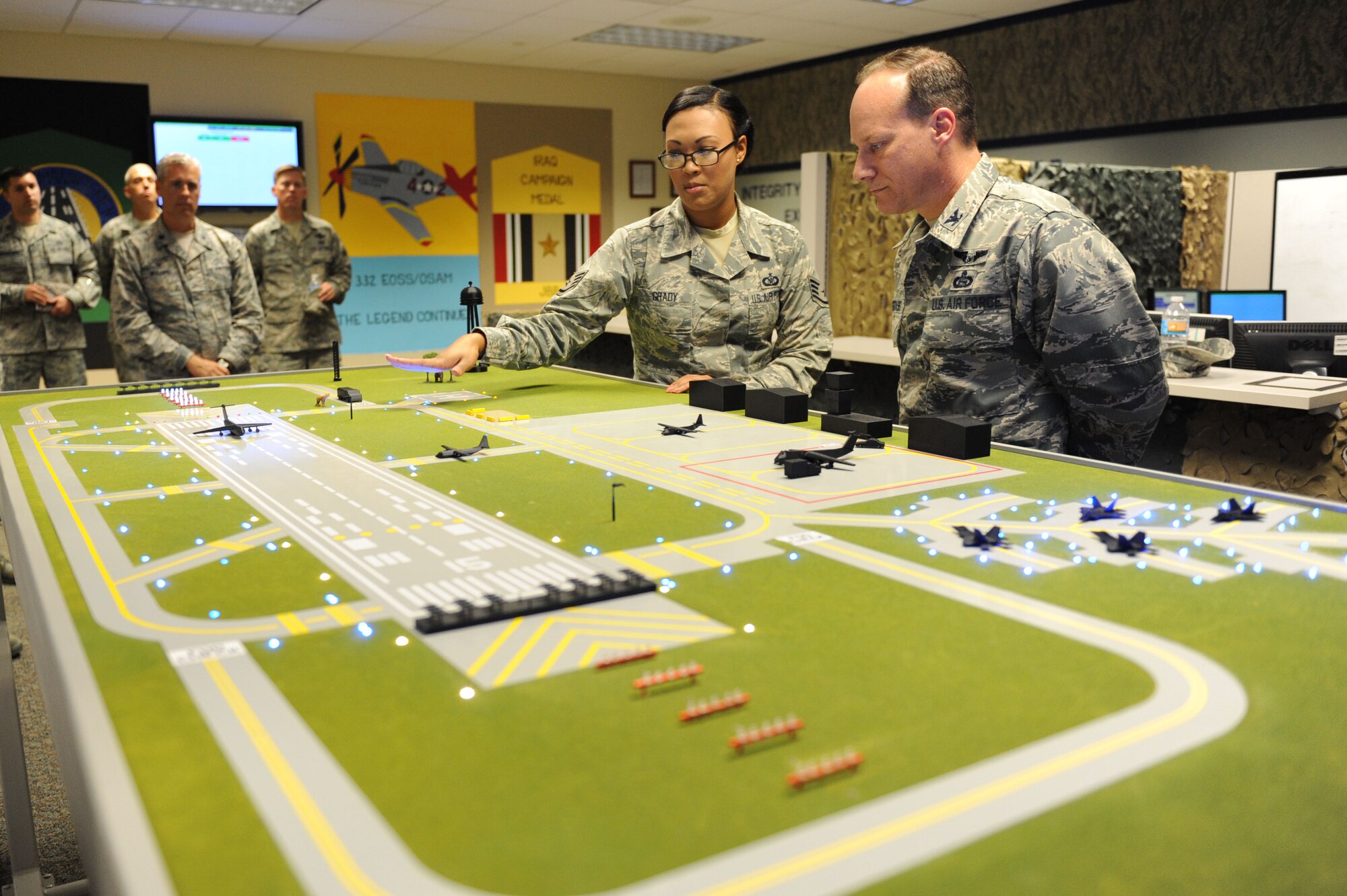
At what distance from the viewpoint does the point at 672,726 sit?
2.77 ft

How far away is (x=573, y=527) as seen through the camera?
1.43 metres

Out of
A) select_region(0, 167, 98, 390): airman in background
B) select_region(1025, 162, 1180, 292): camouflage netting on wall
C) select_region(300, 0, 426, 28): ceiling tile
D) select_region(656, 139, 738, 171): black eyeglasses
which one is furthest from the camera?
select_region(300, 0, 426, 28): ceiling tile

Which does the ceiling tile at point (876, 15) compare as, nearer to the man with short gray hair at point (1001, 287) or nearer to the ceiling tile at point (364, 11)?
the ceiling tile at point (364, 11)

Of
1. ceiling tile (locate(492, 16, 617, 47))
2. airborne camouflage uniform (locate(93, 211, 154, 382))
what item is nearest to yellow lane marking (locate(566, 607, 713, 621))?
airborne camouflage uniform (locate(93, 211, 154, 382))

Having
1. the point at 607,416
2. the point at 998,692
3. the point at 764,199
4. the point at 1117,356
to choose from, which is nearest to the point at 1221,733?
the point at 998,692

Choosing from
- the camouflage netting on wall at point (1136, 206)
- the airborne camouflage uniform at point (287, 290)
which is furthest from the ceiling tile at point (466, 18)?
the camouflage netting on wall at point (1136, 206)

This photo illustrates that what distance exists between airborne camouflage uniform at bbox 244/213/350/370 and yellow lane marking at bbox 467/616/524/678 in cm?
496

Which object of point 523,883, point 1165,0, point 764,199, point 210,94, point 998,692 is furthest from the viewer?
point 764,199

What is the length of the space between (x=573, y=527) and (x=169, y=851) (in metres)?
0.80

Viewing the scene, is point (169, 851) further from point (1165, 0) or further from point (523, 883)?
point (1165, 0)

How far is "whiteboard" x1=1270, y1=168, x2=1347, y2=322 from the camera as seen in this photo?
4.78m

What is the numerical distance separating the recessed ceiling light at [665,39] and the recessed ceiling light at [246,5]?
204 cm

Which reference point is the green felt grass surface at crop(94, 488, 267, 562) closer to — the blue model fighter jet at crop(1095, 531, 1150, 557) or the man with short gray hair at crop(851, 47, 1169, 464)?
the blue model fighter jet at crop(1095, 531, 1150, 557)

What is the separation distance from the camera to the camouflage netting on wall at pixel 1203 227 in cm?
488
